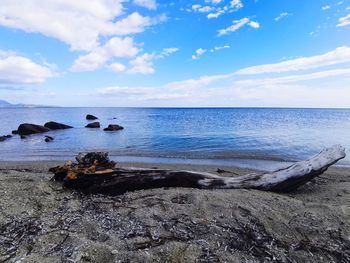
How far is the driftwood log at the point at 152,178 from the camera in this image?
6.95 m

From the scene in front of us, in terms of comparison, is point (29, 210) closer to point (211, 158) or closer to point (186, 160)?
point (186, 160)

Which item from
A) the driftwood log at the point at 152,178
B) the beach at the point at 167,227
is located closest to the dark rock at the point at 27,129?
the driftwood log at the point at 152,178

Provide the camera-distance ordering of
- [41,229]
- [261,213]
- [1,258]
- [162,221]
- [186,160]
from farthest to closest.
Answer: [186,160], [261,213], [162,221], [41,229], [1,258]

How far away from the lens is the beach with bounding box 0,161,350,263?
415 centimetres

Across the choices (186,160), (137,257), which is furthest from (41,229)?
(186,160)

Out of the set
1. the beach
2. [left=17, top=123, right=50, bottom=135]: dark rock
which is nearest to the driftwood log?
the beach

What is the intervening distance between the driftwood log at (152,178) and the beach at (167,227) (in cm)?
40

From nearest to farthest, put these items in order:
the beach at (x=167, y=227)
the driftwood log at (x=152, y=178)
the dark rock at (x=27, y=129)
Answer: the beach at (x=167, y=227) < the driftwood log at (x=152, y=178) < the dark rock at (x=27, y=129)

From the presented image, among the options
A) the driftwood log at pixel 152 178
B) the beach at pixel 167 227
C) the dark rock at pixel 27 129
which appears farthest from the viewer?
the dark rock at pixel 27 129

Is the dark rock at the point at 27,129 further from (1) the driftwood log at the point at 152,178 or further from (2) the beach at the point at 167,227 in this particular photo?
(2) the beach at the point at 167,227

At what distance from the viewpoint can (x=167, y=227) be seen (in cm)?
490

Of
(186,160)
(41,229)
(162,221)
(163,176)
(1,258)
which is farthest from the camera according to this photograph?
(186,160)

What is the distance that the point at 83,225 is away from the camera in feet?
16.2

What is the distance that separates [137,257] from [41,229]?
6.28 ft
